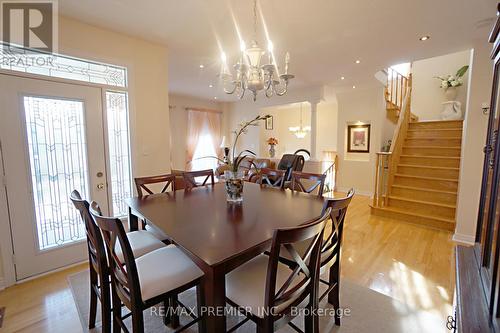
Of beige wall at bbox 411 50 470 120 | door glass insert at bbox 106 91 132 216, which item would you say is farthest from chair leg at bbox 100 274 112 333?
beige wall at bbox 411 50 470 120

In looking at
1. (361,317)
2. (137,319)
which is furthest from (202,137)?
(137,319)

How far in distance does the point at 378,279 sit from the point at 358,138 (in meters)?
4.69

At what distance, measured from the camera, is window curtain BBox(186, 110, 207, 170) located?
698cm

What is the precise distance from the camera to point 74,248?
8.60 feet

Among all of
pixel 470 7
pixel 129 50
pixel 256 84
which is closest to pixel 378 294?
pixel 256 84

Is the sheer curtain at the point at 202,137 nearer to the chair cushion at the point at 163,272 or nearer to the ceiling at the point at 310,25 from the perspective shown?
the ceiling at the point at 310,25

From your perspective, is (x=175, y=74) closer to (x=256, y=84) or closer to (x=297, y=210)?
(x=256, y=84)

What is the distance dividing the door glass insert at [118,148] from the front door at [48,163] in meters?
0.11

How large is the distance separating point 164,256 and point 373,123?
590cm

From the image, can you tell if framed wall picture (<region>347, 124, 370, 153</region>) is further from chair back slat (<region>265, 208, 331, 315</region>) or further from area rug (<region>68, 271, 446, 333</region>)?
chair back slat (<region>265, 208, 331, 315</region>)

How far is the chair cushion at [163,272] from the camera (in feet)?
4.09

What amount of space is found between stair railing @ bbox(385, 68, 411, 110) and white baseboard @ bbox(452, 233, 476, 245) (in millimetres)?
3574

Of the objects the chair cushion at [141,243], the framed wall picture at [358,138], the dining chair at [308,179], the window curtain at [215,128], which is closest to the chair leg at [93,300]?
the chair cushion at [141,243]

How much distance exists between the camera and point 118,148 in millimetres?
2953
